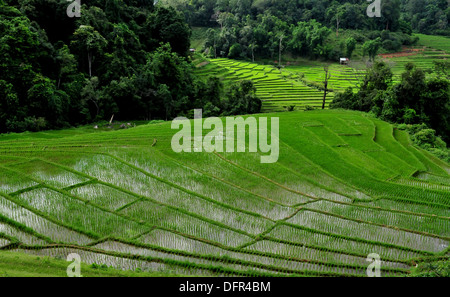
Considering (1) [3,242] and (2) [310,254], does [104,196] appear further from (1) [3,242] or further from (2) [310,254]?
→ (2) [310,254]

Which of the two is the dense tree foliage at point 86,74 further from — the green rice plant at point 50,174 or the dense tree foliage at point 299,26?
the dense tree foliage at point 299,26

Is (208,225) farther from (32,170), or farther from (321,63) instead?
(321,63)

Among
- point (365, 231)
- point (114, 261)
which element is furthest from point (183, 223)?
point (365, 231)

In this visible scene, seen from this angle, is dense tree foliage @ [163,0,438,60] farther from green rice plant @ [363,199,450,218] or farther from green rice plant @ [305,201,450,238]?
green rice plant @ [305,201,450,238]

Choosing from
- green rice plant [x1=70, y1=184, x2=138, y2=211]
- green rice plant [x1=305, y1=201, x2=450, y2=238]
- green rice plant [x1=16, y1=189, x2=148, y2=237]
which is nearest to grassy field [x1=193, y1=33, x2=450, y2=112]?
green rice plant [x1=305, y1=201, x2=450, y2=238]
